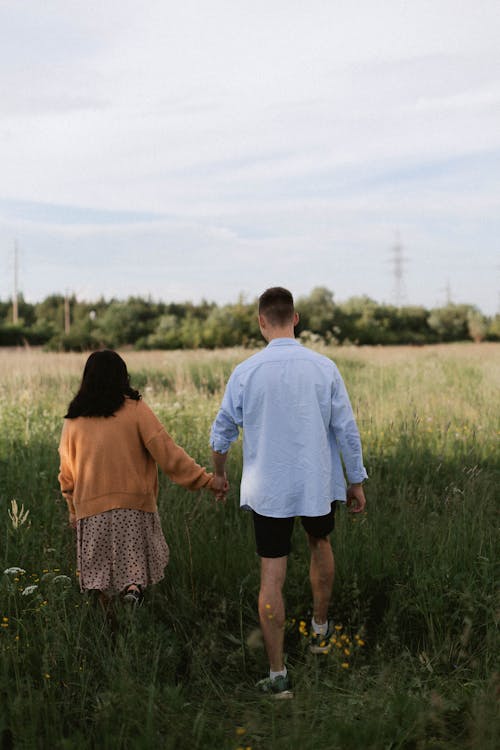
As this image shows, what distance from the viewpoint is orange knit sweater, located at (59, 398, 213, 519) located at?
357 centimetres

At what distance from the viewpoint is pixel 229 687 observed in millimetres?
3260

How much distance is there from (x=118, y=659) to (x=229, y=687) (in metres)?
0.63

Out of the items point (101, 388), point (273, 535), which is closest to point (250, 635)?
point (273, 535)

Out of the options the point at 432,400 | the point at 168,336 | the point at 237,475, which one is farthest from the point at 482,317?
the point at 237,475

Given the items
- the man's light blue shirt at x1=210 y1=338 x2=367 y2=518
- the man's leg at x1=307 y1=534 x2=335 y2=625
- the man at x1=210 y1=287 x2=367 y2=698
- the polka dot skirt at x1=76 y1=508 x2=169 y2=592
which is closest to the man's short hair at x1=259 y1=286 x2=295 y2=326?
the man at x1=210 y1=287 x2=367 y2=698

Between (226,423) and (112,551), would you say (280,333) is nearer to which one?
(226,423)

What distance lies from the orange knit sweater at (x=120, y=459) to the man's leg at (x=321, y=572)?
2.26ft

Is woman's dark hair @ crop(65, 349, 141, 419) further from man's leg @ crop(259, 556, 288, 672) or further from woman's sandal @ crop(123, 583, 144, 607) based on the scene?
man's leg @ crop(259, 556, 288, 672)

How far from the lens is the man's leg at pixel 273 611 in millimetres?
3186

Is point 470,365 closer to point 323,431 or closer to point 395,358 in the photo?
point 395,358

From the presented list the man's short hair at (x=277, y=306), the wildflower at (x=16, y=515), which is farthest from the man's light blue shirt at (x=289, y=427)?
the wildflower at (x=16, y=515)

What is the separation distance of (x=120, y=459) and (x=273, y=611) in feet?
3.59

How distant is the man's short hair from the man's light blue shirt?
11 centimetres

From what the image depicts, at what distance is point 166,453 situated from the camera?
11.8ft
